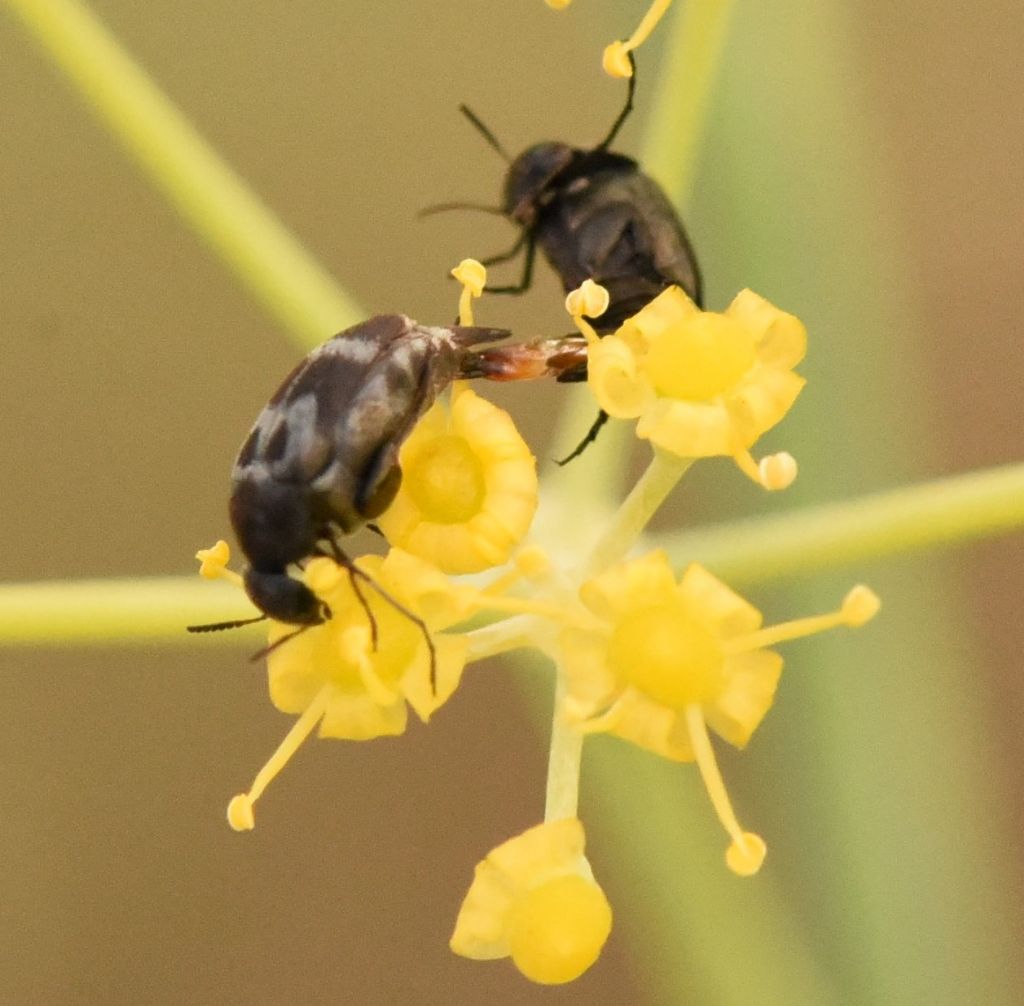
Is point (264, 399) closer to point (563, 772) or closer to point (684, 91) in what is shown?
point (684, 91)

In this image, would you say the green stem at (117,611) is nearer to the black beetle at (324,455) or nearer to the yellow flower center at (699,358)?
the black beetle at (324,455)

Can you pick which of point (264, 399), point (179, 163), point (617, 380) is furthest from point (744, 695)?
point (264, 399)

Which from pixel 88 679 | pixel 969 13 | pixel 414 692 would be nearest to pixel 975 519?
pixel 414 692

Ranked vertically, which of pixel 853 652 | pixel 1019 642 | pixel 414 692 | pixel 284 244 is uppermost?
pixel 284 244

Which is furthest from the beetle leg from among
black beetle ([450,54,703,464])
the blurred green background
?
the blurred green background

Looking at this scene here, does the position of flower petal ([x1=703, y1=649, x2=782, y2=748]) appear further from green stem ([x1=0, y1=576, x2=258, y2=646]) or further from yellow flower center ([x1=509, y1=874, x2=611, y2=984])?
green stem ([x1=0, y1=576, x2=258, y2=646])

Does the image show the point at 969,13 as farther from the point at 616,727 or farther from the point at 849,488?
the point at 616,727
